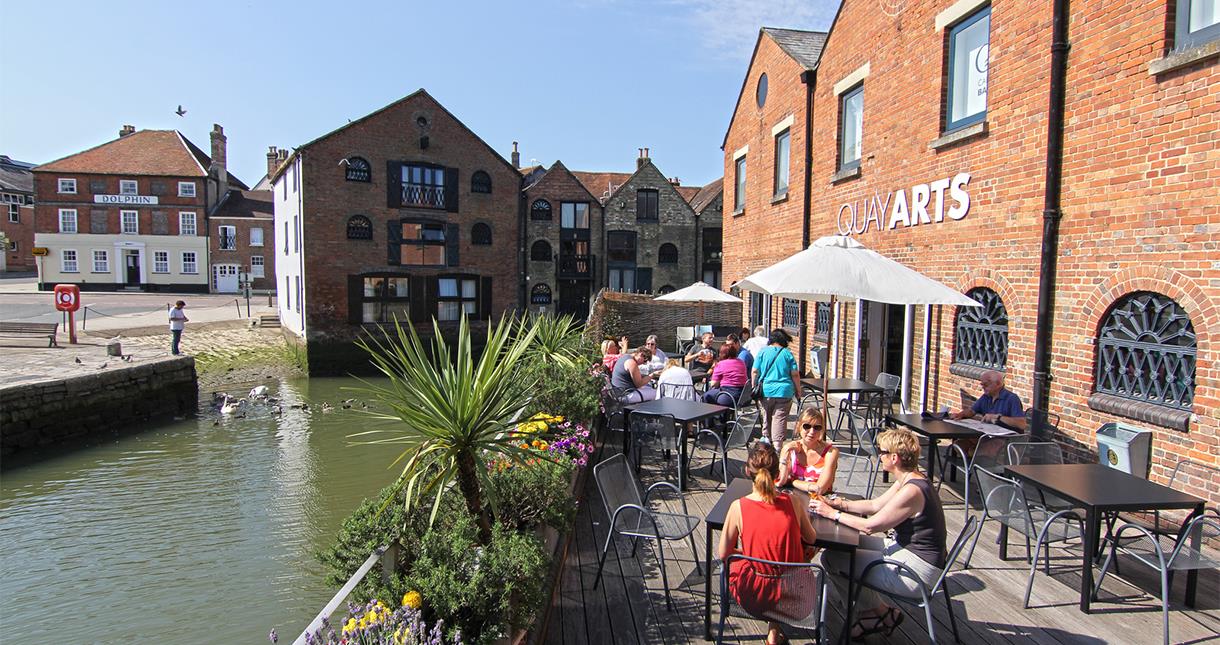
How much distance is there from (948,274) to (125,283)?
52.4 metres

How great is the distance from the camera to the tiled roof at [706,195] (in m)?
37.3

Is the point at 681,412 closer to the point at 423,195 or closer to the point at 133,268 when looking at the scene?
the point at 423,195

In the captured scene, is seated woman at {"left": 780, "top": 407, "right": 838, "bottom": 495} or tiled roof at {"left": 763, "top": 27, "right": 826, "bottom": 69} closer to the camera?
seated woman at {"left": 780, "top": 407, "right": 838, "bottom": 495}

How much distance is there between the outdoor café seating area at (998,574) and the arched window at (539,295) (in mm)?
30294

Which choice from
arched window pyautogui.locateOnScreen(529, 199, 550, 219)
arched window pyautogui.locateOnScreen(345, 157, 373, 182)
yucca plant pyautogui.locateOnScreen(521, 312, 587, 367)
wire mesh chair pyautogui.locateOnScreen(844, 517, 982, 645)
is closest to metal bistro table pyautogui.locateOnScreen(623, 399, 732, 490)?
yucca plant pyautogui.locateOnScreen(521, 312, 587, 367)

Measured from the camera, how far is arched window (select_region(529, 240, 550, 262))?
3586cm

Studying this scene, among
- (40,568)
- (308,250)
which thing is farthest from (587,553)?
(308,250)

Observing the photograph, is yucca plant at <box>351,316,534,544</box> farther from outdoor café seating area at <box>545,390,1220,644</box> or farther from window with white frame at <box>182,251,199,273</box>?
window with white frame at <box>182,251,199,273</box>

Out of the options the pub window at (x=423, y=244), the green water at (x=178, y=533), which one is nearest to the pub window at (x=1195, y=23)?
the green water at (x=178, y=533)

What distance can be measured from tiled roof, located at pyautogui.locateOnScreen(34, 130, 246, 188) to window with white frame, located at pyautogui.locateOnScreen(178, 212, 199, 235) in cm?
259

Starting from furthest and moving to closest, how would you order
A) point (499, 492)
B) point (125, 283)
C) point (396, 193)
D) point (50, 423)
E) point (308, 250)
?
1. point (125, 283)
2. point (396, 193)
3. point (308, 250)
4. point (50, 423)
5. point (499, 492)

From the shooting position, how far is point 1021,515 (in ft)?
15.1

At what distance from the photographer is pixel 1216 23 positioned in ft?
17.6

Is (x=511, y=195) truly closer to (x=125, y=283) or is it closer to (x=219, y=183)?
(x=219, y=183)
